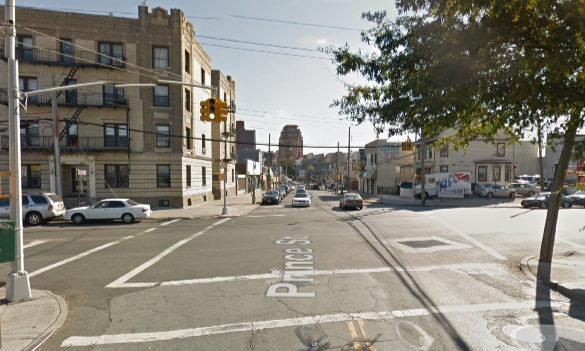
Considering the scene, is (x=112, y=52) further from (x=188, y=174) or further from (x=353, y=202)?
(x=353, y=202)

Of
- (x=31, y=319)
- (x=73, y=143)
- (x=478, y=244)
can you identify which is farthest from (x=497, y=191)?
(x=73, y=143)

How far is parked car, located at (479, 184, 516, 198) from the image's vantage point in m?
31.0

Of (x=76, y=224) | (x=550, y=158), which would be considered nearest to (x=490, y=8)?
(x=76, y=224)

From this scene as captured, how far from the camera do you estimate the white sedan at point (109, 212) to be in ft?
54.3

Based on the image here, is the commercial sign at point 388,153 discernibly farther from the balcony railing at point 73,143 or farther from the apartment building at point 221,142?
the balcony railing at point 73,143

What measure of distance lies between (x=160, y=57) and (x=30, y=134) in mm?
11203

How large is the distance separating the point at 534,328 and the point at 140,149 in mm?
24758

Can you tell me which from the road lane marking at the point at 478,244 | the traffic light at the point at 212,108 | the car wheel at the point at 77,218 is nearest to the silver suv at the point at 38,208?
the car wheel at the point at 77,218

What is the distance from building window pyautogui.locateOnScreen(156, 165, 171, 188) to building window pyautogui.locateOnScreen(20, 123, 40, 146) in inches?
349

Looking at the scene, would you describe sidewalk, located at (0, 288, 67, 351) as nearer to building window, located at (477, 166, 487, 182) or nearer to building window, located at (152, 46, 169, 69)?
building window, located at (152, 46, 169, 69)

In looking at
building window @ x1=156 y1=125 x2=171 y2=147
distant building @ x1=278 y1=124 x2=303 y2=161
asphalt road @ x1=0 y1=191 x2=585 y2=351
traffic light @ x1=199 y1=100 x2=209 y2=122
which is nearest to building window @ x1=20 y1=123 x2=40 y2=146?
building window @ x1=156 y1=125 x2=171 y2=147

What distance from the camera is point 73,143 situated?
2281 centimetres

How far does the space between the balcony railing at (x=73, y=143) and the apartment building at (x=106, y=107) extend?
0.21 feet

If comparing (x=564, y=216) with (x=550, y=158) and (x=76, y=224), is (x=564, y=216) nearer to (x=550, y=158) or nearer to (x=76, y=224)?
(x=76, y=224)
